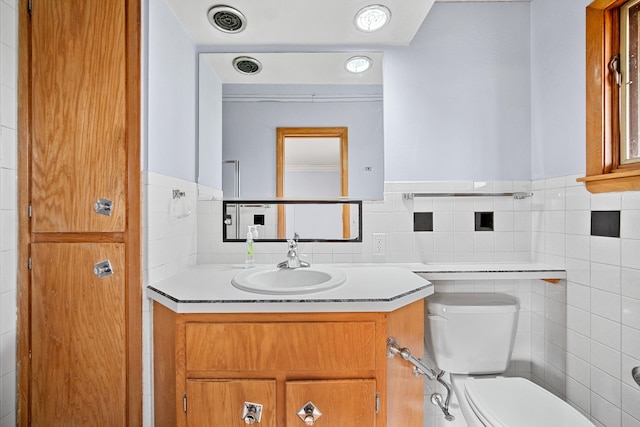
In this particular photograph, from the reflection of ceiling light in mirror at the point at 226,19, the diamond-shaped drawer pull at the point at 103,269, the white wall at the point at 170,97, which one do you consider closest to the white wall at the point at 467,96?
the reflection of ceiling light in mirror at the point at 226,19

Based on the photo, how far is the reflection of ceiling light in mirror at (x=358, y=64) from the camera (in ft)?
5.49

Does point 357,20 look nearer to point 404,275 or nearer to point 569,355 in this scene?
point 404,275

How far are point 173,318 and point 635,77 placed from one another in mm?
1973

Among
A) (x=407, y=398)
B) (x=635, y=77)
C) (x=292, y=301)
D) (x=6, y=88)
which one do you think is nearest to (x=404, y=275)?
(x=407, y=398)

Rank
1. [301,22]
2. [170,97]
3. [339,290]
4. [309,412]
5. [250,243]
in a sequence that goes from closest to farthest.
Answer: [309,412]
[339,290]
[170,97]
[301,22]
[250,243]

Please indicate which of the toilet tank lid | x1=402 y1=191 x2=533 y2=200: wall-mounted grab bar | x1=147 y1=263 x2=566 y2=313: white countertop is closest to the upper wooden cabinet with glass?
x1=402 y1=191 x2=533 y2=200: wall-mounted grab bar

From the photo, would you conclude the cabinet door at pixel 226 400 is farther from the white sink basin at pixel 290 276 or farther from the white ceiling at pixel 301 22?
the white ceiling at pixel 301 22

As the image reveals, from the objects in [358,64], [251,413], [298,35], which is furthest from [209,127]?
[251,413]

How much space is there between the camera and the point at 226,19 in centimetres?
149

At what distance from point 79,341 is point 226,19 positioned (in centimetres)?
151

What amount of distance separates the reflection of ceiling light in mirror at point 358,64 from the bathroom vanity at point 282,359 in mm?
1201

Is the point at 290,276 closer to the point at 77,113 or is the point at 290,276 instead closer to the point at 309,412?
the point at 309,412

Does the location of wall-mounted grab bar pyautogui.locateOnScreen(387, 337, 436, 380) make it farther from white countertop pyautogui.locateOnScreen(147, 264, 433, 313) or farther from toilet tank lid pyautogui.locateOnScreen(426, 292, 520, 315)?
toilet tank lid pyautogui.locateOnScreen(426, 292, 520, 315)

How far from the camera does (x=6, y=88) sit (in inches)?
47.2
